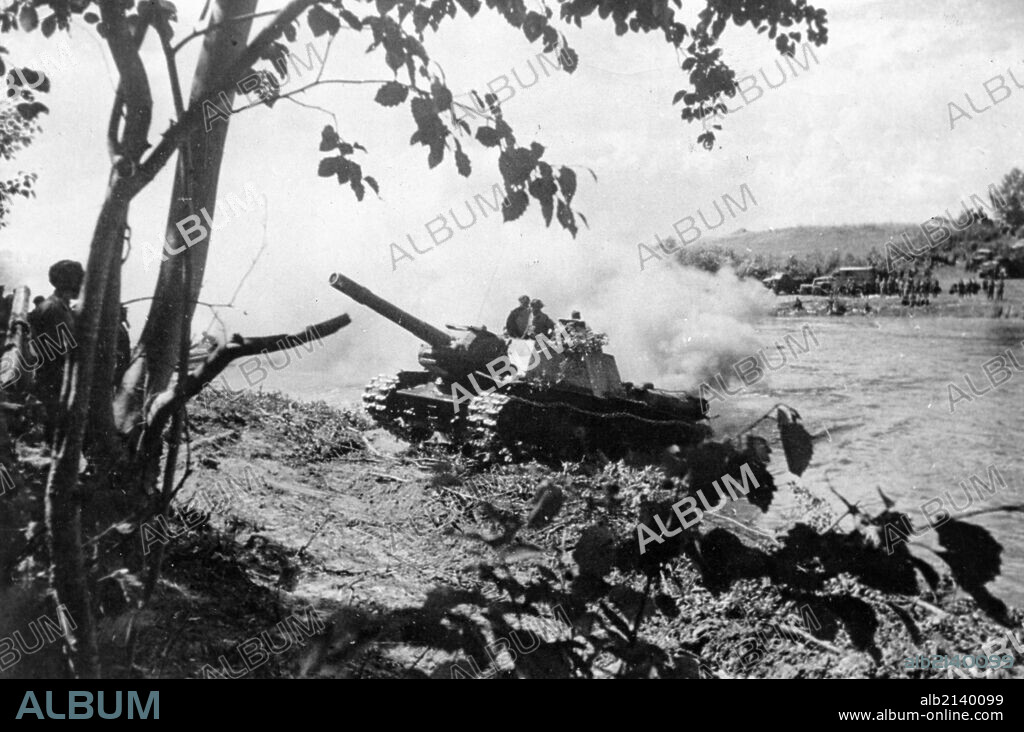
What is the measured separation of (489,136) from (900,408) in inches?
582

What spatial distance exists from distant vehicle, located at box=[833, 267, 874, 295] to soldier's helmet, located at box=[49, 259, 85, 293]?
2045 centimetres

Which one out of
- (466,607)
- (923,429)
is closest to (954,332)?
(923,429)

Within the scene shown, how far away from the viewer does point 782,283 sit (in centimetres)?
2373

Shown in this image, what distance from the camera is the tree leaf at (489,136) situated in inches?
82.0

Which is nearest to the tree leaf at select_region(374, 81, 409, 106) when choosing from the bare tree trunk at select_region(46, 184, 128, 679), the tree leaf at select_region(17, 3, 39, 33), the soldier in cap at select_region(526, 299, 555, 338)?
the bare tree trunk at select_region(46, 184, 128, 679)

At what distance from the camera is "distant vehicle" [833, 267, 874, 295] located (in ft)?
66.4

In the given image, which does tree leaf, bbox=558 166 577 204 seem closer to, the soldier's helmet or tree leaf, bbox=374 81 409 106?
tree leaf, bbox=374 81 409 106

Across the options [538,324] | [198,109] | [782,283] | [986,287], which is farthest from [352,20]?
[782,283]

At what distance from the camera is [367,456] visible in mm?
9305

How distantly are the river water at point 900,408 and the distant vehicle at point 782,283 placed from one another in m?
1.12
